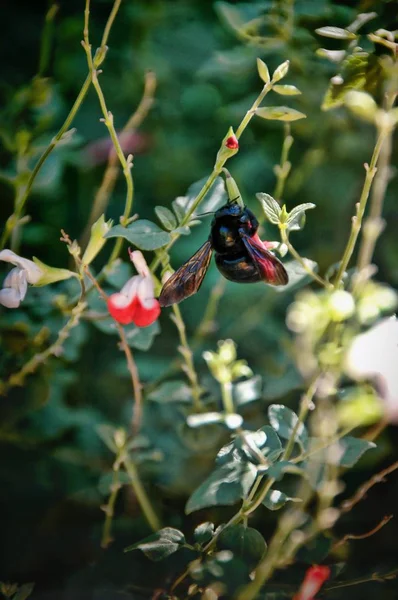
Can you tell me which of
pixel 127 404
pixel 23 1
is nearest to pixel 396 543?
pixel 127 404

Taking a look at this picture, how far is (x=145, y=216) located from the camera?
2.51 ft

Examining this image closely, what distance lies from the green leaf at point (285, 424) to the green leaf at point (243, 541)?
10 centimetres

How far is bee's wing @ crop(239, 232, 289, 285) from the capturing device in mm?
539

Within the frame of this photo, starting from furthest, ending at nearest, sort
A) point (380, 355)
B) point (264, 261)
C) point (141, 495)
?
1. point (141, 495)
2. point (380, 355)
3. point (264, 261)

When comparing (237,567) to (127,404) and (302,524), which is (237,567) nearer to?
(302,524)

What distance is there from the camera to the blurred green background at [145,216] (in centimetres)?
73

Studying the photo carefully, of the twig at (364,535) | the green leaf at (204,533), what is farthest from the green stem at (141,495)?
the twig at (364,535)

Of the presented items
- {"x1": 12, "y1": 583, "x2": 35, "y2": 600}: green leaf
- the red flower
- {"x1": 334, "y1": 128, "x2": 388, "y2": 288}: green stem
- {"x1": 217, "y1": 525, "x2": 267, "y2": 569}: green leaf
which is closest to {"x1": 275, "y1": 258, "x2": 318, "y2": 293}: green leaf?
{"x1": 334, "y1": 128, "x2": 388, "y2": 288}: green stem

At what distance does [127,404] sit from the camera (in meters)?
0.79

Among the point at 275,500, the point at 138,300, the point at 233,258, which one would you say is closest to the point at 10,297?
the point at 138,300

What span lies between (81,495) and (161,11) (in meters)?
0.60

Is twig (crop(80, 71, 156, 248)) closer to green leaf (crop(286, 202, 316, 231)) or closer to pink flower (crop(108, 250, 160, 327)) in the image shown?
pink flower (crop(108, 250, 160, 327))

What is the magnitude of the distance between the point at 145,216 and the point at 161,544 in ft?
1.23

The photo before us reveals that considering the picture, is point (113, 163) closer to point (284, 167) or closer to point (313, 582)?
point (284, 167)
